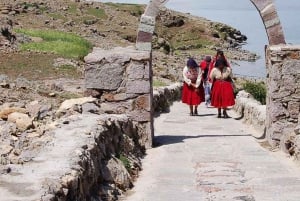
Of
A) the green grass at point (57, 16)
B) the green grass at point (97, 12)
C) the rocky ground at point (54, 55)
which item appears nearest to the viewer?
the rocky ground at point (54, 55)

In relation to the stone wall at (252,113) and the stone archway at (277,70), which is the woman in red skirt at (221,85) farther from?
the stone archway at (277,70)

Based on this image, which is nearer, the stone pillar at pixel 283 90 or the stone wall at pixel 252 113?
the stone pillar at pixel 283 90

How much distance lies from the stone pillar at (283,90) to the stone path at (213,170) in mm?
514

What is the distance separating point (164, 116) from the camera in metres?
16.5

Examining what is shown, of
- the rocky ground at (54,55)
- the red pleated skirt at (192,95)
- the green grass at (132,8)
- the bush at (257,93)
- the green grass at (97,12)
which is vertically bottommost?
the bush at (257,93)

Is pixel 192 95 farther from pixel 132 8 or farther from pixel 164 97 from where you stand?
pixel 132 8

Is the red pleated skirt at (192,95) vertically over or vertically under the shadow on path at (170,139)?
over

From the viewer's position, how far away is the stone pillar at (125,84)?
1111 cm

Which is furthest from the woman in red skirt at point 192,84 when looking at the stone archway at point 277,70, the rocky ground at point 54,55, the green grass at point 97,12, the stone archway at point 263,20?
the green grass at point 97,12

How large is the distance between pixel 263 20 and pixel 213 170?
365 centimetres

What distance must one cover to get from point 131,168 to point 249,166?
5.54ft

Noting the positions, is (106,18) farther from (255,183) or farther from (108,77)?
(255,183)

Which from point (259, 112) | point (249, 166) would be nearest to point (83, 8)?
point (259, 112)

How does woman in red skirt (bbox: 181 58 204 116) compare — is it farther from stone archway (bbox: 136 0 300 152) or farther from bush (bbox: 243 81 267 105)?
bush (bbox: 243 81 267 105)
